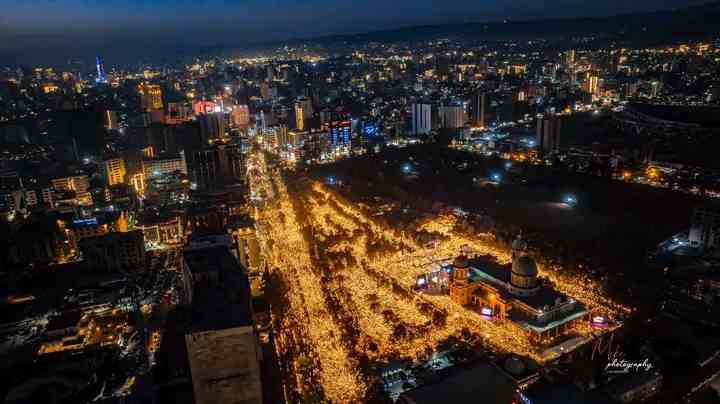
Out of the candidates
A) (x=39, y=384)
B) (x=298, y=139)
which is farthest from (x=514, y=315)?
(x=298, y=139)

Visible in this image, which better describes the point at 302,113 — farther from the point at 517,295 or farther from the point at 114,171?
the point at 517,295

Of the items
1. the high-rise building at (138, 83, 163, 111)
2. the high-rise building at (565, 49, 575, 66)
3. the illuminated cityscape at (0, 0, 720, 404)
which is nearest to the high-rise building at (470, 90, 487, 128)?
the illuminated cityscape at (0, 0, 720, 404)

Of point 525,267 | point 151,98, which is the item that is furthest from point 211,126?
point 525,267

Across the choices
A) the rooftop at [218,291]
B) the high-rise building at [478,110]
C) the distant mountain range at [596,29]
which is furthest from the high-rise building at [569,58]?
the rooftop at [218,291]

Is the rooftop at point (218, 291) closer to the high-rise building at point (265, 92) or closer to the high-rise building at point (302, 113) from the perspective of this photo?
the high-rise building at point (302, 113)

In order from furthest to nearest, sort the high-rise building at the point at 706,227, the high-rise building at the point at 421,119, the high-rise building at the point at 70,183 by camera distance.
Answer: the high-rise building at the point at 421,119 < the high-rise building at the point at 70,183 < the high-rise building at the point at 706,227

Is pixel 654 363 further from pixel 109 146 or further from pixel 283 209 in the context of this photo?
pixel 109 146
